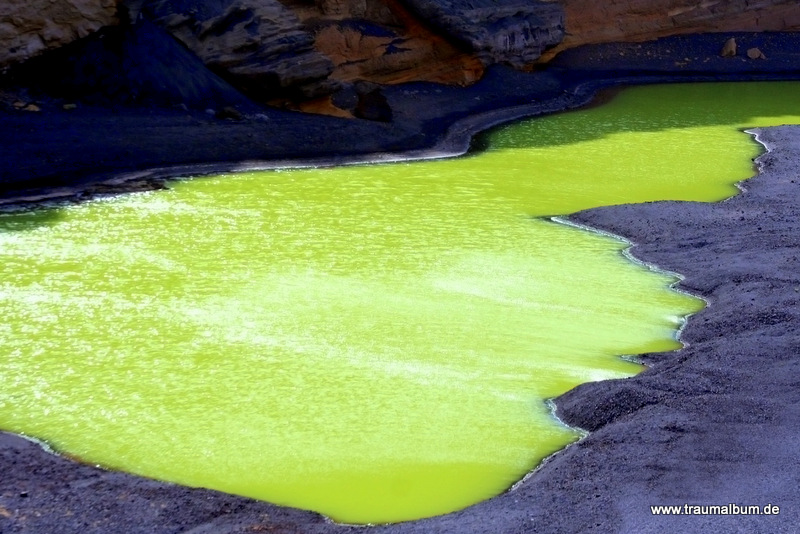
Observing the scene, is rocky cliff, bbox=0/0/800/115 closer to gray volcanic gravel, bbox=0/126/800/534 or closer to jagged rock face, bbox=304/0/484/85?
jagged rock face, bbox=304/0/484/85

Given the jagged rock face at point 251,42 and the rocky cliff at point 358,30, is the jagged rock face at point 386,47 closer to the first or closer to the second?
the rocky cliff at point 358,30

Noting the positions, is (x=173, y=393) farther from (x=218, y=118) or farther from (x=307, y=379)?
(x=218, y=118)

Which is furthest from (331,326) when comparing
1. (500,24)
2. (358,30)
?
(500,24)

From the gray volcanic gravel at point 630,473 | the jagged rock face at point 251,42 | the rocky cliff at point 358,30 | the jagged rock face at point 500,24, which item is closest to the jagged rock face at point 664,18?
the rocky cliff at point 358,30

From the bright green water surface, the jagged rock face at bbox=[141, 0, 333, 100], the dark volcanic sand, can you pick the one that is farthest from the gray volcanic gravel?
the jagged rock face at bbox=[141, 0, 333, 100]

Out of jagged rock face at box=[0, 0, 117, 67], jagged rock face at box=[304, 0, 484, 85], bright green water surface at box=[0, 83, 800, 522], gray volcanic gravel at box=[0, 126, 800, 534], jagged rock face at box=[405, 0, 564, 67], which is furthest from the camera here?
jagged rock face at box=[405, 0, 564, 67]

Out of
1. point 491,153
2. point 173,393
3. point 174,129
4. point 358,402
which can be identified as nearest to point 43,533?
point 173,393

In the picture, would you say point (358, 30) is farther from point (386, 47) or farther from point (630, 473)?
point (630, 473)
